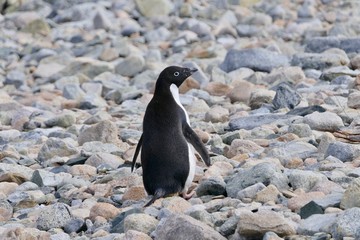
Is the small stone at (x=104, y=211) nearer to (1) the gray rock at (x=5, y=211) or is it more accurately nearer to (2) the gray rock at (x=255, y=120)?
(1) the gray rock at (x=5, y=211)

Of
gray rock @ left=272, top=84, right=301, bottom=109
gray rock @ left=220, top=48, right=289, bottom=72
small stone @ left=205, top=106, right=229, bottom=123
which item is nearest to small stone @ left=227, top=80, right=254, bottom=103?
small stone @ left=205, top=106, right=229, bottom=123

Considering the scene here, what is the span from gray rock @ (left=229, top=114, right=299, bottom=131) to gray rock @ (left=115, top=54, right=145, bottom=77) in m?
4.21

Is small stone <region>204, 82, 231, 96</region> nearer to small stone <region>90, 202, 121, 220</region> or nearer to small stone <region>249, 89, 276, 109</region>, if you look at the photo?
small stone <region>249, 89, 276, 109</region>

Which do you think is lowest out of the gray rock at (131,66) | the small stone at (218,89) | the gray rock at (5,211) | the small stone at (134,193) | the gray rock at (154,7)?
the gray rock at (154,7)

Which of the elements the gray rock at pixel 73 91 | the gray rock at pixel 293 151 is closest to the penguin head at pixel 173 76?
the gray rock at pixel 293 151

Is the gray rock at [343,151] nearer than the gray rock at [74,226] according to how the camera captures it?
No

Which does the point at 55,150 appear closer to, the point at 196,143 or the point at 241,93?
the point at 196,143

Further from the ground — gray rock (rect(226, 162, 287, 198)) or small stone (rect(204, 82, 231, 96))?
gray rock (rect(226, 162, 287, 198))

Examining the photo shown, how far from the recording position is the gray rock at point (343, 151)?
549 centimetres

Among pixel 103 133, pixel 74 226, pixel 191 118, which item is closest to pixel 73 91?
pixel 191 118

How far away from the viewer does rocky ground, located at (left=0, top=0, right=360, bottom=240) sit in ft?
14.9

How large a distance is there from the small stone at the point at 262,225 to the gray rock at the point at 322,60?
18.2 feet

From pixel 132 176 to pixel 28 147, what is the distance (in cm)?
183

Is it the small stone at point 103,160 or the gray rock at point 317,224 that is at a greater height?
the gray rock at point 317,224
